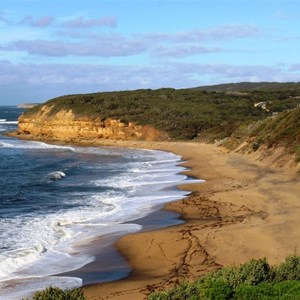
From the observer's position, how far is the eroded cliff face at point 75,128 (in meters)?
68.7

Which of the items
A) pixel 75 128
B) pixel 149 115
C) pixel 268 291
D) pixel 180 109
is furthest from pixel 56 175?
pixel 180 109

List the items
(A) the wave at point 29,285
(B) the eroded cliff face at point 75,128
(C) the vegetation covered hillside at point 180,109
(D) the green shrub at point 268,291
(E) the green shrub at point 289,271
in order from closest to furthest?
1. (D) the green shrub at point 268,291
2. (E) the green shrub at point 289,271
3. (A) the wave at point 29,285
4. (C) the vegetation covered hillside at point 180,109
5. (B) the eroded cliff face at point 75,128

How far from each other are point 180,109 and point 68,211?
5720 centimetres

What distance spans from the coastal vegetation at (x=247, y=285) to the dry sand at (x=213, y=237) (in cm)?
261

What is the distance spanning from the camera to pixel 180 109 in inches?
3039

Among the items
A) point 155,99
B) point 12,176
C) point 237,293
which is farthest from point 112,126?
point 237,293

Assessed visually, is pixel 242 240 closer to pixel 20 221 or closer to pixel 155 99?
pixel 20 221

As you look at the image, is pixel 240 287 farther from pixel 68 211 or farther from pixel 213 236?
pixel 68 211

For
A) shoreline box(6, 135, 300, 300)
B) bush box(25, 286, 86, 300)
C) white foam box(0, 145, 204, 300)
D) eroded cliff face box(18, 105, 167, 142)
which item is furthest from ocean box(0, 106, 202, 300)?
eroded cliff face box(18, 105, 167, 142)

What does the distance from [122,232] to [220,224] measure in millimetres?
3344

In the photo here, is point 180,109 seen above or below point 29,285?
above

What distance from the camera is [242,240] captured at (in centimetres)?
1505

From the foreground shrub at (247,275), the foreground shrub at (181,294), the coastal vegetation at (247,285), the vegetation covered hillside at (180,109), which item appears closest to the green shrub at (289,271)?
the coastal vegetation at (247,285)

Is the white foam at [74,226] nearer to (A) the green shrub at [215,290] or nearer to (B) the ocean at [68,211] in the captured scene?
(B) the ocean at [68,211]
